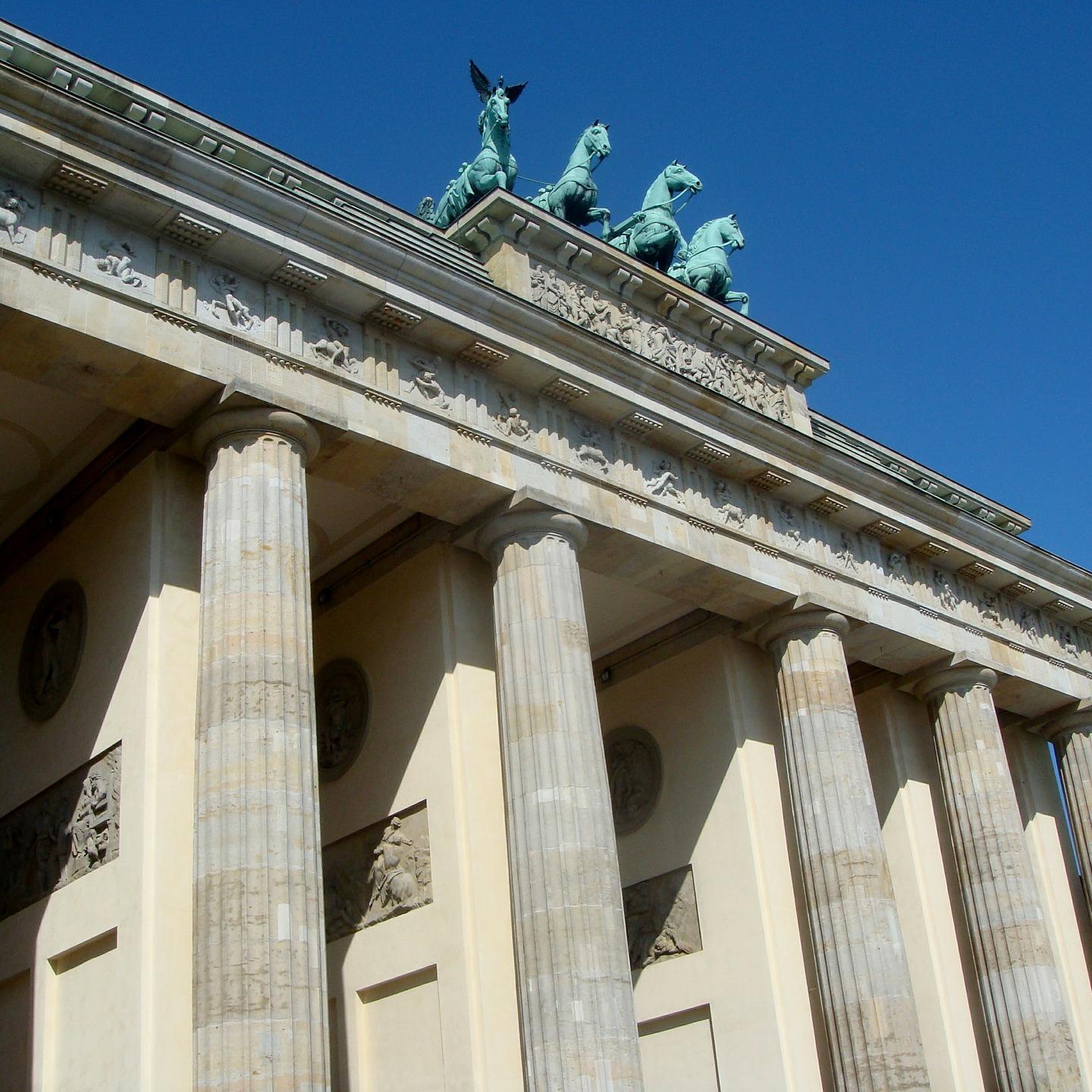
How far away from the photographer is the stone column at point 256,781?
12570 mm

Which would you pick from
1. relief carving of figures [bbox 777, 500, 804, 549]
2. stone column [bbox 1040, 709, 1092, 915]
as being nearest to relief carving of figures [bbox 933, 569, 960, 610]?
relief carving of figures [bbox 777, 500, 804, 549]

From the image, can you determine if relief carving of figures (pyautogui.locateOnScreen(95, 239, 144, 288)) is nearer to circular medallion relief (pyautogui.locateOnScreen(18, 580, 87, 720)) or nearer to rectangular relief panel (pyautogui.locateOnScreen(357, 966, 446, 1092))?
circular medallion relief (pyautogui.locateOnScreen(18, 580, 87, 720))

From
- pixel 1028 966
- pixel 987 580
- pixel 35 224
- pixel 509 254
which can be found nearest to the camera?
pixel 35 224

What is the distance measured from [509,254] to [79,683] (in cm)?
781

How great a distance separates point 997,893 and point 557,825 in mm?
9239

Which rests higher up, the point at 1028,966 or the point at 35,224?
the point at 35,224

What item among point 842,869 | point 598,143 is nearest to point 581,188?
point 598,143

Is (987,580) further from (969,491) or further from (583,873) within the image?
(583,873)

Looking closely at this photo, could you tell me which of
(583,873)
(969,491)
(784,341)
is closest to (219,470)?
(583,873)

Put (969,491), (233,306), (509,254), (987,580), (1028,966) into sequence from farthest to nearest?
(969,491)
(987,580)
(1028,966)
(509,254)
(233,306)

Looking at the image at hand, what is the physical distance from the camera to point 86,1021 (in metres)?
14.3

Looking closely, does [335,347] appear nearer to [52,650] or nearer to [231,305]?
[231,305]

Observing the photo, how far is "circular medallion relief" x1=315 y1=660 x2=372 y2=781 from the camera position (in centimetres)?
1889

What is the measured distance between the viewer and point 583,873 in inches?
626
